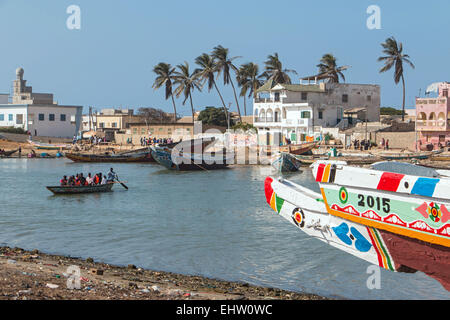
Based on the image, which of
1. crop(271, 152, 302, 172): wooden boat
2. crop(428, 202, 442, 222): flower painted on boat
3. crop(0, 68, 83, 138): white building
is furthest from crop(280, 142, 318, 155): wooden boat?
crop(428, 202, 442, 222): flower painted on boat

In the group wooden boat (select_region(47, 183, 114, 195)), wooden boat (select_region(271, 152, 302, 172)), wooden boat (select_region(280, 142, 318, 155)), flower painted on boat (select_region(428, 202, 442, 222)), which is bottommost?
wooden boat (select_region(47, 183, 114, 195))

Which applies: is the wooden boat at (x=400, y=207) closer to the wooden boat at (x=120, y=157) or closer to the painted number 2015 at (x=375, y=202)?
the painted number 2015 at (x=375, y=202)

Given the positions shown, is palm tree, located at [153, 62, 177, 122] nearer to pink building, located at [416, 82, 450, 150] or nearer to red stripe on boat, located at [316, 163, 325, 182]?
pink building, located at [416, 82, 450, 150]

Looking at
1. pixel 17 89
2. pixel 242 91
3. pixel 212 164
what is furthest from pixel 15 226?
pixel 17 89

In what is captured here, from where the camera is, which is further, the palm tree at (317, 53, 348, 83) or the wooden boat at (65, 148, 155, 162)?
the palm tree at (317, 53, 348, 83)

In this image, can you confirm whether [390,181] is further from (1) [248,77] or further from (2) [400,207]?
(1) [248,77]

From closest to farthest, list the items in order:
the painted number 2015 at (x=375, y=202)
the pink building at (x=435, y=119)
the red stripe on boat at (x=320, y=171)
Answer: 1. the painted number 2015 at (x=375, y=202)
2. the red stripe on boat at (x=320, y=171)
3. the pink building at (x=435, y=119)

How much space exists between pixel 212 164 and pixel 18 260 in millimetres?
40825

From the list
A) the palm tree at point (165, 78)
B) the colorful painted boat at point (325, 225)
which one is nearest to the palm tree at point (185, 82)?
the palm tree at point (165, 78)

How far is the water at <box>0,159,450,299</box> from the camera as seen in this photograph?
14258 millimetres

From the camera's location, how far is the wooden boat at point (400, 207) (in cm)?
793

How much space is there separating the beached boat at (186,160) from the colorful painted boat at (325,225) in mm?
42208

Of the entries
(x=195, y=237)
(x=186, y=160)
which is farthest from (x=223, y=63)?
(x=195, y=237)
